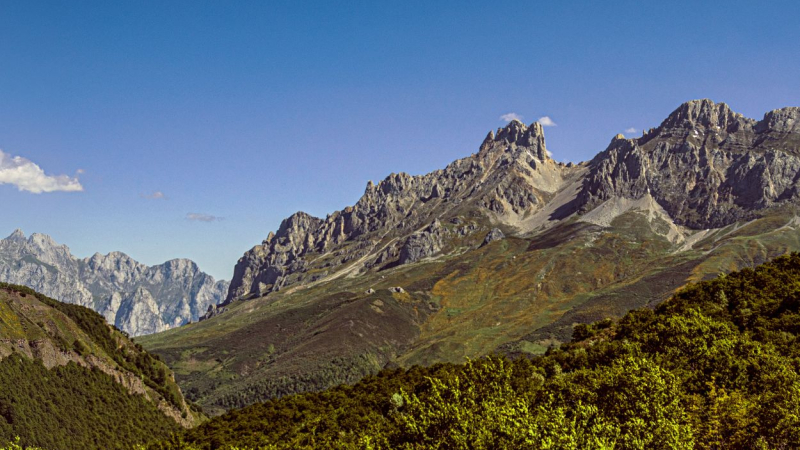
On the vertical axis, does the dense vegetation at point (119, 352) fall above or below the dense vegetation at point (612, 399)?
above

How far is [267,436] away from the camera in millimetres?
97250

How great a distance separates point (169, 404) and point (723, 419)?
142030 mm

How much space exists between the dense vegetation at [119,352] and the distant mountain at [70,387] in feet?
1.29

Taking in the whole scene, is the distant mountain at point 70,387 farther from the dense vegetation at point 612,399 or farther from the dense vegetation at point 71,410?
the dense vegetation at point 612,399

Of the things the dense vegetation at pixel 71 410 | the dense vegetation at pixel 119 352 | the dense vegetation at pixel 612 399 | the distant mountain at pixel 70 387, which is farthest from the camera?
the dense vegetation at pixel 119 352

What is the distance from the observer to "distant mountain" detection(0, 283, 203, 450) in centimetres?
11794

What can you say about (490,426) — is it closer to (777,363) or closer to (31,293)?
(777,363)

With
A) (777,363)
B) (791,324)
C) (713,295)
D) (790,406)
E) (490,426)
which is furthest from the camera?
(713,295)

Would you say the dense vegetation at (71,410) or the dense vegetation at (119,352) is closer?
Answer: the dense vegetation at (71,410)

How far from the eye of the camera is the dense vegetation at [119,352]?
520 ft

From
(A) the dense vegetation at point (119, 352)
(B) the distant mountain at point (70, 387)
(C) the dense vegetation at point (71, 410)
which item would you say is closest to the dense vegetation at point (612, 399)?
(C) the dense vegetation at point (71, 410)

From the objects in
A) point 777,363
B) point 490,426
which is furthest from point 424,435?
point 777,363

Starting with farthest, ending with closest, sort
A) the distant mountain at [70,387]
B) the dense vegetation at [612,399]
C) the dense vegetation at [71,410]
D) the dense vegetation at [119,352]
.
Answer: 1. the dense vegetation at [119,352]
2. the distant mountain at [70,387]
3. the dense vegetation at [71,410]
4. the dense vegetation at [612,399]

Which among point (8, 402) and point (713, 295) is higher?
point (8, 402)
